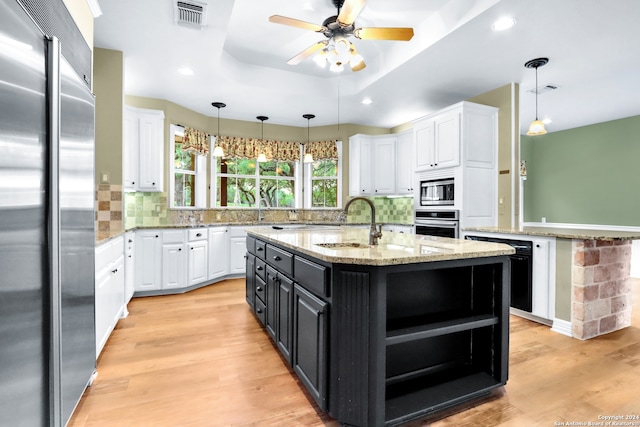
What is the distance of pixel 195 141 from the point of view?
514 cm

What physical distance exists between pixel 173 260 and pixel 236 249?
105 centimetres

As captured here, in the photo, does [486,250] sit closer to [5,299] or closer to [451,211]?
[5,299]

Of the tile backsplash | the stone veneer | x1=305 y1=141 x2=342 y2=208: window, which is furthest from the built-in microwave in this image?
x1=305 y1=141 x2=342 y2=208: window

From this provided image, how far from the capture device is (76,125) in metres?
1.62

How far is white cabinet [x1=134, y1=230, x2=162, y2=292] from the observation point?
393 cm

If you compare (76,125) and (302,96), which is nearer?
(76,125)

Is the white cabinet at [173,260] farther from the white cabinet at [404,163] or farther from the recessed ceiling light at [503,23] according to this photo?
the recessed ceiling light at [503,23]

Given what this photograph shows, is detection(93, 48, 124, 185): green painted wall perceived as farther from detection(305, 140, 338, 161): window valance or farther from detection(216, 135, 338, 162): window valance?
detection(305, 140, 338, 161): window valance

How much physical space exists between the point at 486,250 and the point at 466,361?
2.56 ft

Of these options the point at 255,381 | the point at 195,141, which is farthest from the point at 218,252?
the point at 255,381

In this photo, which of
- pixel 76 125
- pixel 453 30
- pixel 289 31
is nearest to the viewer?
pixel 76 125

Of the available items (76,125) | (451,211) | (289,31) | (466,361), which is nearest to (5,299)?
(76,125)

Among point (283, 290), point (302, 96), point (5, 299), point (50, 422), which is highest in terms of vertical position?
point (302, 96)

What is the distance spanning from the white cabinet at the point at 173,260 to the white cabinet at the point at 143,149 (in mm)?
675
